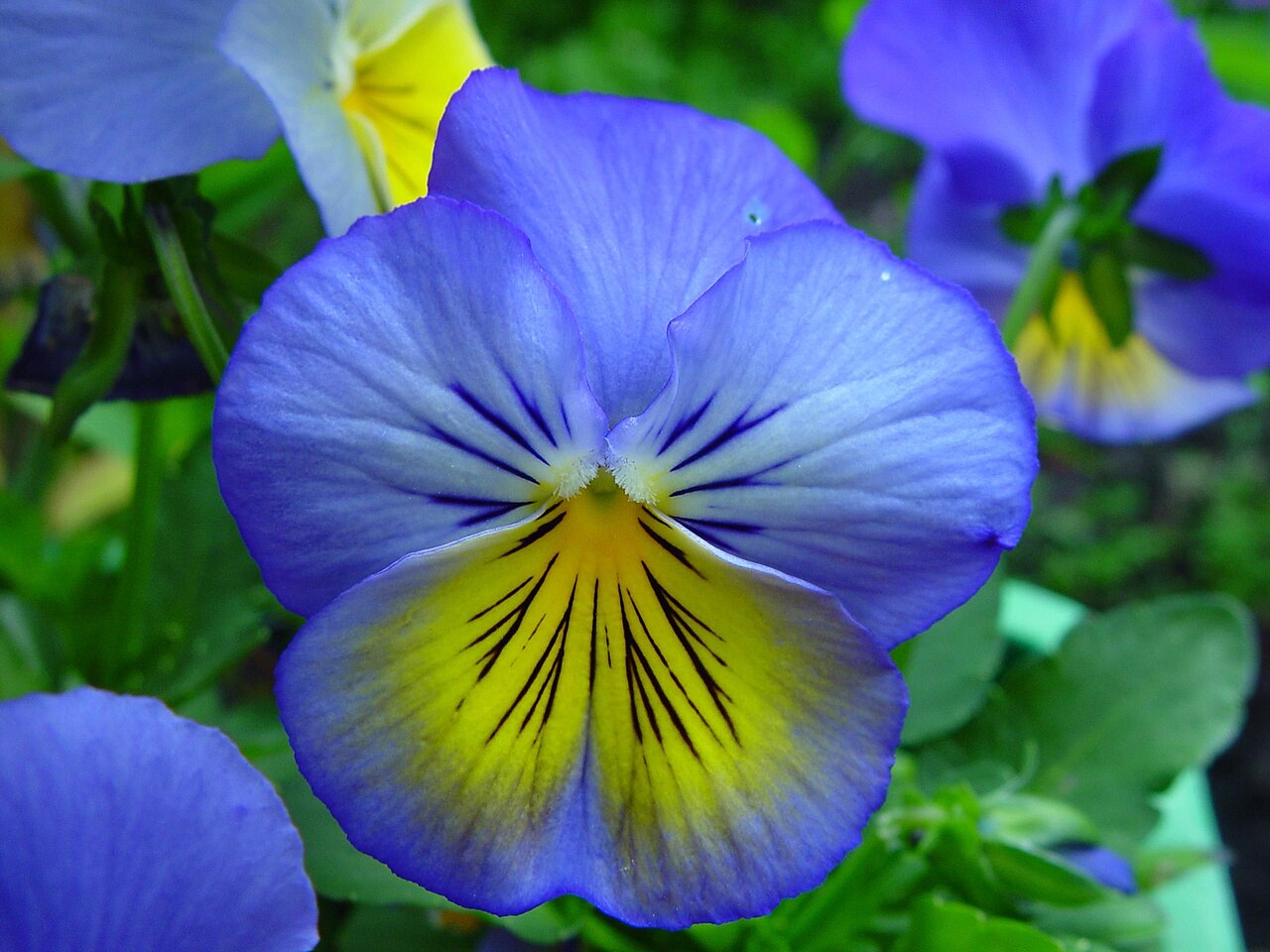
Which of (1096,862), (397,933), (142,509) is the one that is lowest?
(397,933)

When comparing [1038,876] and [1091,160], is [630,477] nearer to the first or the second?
[1038,876]

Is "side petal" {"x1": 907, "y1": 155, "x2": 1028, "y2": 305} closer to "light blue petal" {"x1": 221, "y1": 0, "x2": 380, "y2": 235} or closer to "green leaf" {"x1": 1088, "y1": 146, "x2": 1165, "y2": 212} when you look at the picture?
"green leaf" {"x1": 1088, "y1": 146, "x2": 1165, "y2": 212}

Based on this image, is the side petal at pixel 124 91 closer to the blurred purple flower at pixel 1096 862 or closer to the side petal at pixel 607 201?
the side petal at pixel 607 201

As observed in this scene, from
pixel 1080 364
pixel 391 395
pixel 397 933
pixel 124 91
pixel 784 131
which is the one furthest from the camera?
pixel 784 131

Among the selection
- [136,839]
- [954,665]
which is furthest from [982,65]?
[136,839]

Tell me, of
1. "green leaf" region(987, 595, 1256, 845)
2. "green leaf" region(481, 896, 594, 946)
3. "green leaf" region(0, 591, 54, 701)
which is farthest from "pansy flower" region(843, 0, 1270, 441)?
"green leaf" region(0, 591, 54, 701)

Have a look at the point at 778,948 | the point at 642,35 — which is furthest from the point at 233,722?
the point at 642,35

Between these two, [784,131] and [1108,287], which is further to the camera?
[784,131]
